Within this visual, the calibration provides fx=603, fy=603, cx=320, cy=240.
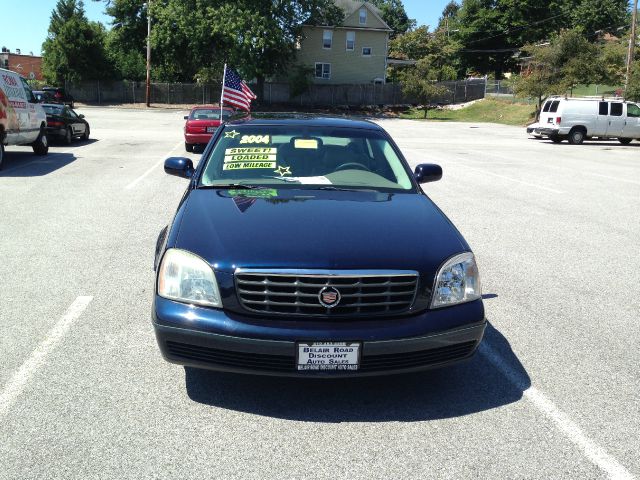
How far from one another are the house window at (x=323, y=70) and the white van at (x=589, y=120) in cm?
3498

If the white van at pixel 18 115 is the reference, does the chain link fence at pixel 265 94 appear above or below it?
above

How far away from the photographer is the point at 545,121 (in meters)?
28.4

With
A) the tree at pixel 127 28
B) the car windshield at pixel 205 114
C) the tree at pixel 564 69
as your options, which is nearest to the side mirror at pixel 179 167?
the car windshield at pixel 205 114

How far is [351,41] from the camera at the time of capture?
60250mm

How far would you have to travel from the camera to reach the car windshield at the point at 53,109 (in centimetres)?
1961

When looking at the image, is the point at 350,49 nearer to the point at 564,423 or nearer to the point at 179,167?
the point at 179,167

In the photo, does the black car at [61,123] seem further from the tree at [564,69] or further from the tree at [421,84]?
the tree at [421,84]

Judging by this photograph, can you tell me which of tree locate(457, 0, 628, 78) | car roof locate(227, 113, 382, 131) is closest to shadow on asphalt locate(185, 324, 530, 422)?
car roof locate(227, 113, 382, 131)

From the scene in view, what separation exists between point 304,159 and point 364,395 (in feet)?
6.67

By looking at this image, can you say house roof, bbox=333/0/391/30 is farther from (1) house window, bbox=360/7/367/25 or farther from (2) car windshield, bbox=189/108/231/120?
(2) car windshield, bbox=189/108/231/120

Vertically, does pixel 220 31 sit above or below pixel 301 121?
above

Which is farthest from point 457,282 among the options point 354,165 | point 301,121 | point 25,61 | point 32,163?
point 25,61

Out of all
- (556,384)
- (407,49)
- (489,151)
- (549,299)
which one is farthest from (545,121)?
(407,49)

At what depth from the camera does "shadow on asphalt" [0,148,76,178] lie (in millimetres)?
13225
